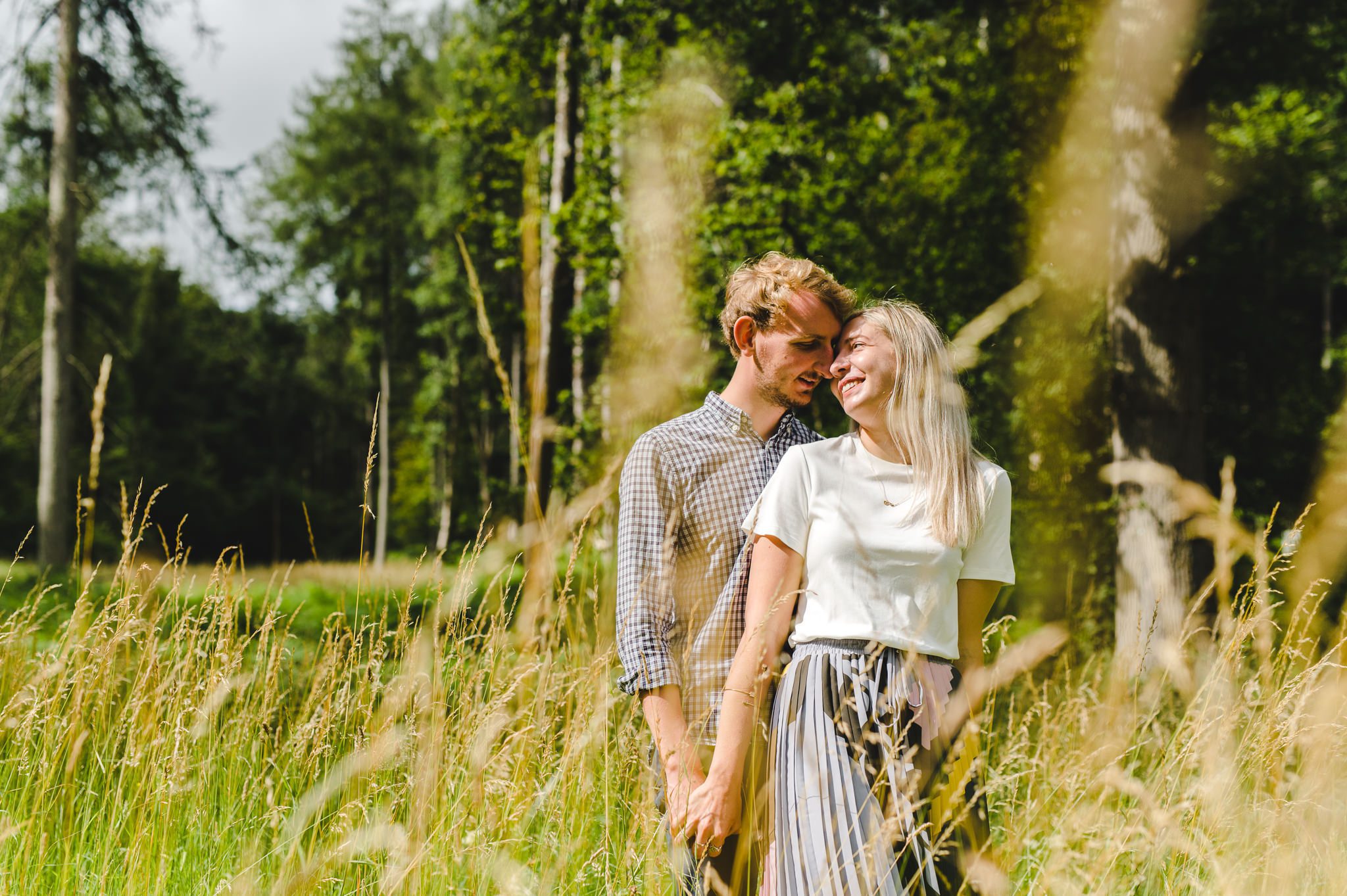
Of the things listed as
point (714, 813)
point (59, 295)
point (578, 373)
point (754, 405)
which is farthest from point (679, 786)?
point (59, 295)

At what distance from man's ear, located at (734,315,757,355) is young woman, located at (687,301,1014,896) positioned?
→ 1.09ft

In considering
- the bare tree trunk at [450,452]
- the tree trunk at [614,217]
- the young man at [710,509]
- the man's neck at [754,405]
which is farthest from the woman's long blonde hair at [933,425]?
the bare tree trunk at [450,452]

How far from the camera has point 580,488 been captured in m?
6.29

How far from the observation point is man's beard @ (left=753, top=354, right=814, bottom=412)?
193 centimetres

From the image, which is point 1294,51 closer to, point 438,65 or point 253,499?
point 438,65

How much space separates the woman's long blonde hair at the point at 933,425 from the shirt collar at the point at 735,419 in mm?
385

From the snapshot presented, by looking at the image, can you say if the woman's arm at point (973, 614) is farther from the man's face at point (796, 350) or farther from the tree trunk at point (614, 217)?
the tree trunk at point (614, 217)

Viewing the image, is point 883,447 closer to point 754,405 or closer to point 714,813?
point 754,405

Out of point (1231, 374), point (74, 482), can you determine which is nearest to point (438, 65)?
point (74, 482)

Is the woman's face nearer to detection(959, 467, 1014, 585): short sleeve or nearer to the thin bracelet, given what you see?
detection(959, 467, 1014, 585): short sleeve

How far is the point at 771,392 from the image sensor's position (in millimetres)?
1945

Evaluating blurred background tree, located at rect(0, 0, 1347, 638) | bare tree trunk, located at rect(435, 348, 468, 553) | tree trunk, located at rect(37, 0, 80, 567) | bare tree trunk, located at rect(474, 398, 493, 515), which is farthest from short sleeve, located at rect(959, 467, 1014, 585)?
bare tree trunk, located at rect(435, 348, 468, 553)

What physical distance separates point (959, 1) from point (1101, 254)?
222cm

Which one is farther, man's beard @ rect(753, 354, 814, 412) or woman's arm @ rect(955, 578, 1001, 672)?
man's beard @ rect(753, 354, 814, 412)
